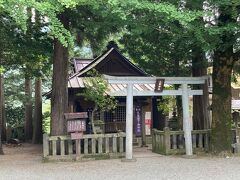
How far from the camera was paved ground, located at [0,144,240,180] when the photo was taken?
9.21m

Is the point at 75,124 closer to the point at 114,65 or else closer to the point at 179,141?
the point at 179,141

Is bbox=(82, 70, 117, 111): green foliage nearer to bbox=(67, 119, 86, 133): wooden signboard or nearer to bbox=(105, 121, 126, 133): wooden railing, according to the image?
Result: bbox=(67, 119, 86, 133): wooden signboard

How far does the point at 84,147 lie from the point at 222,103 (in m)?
4.82

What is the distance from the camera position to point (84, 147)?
487 inches

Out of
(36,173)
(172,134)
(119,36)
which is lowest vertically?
(36,173)

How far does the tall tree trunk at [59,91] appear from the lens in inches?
521

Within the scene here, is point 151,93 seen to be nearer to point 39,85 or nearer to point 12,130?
point 39,85

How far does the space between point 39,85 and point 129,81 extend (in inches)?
469

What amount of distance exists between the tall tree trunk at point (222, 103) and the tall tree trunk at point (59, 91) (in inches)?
205

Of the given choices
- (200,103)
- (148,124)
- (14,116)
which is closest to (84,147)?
(200,103)

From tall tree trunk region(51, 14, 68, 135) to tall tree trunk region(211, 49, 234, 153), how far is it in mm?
5212

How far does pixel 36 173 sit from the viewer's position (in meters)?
9.98

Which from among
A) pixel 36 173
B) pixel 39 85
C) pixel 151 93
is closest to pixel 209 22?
pixel 151 93

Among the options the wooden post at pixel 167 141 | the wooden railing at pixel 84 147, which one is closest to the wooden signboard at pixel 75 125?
the wooden railing at pixel 84 147
